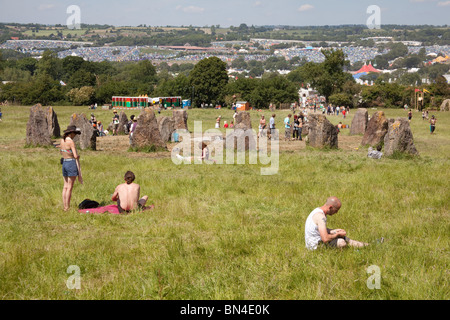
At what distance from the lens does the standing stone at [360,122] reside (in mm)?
30081

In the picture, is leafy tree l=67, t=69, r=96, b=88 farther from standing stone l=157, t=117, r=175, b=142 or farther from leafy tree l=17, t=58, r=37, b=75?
leafy tree l=17, t=58, r=37, b=75

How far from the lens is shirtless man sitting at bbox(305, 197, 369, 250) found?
7.70 metres

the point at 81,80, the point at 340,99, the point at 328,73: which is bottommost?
the point at 340,99

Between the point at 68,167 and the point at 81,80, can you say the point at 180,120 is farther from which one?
the point at 81,80

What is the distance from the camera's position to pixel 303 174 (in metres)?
15.2

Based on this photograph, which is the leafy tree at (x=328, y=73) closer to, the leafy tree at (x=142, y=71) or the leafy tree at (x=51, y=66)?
the leafy tree at (x=142, y=71)

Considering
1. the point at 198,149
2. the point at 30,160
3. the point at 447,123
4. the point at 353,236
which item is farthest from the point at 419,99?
the point at 353,236

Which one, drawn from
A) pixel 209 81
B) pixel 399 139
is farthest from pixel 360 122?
pixel 209 81

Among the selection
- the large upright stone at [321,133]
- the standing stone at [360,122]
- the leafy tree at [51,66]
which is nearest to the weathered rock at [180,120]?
the large upright stone at [321,133]

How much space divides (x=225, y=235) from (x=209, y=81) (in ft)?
258

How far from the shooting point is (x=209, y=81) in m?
85.9

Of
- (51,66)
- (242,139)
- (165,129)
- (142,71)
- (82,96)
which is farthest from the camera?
(51,66)

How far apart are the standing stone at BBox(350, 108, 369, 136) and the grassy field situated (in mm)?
14217

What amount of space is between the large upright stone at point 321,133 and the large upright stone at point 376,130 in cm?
216
